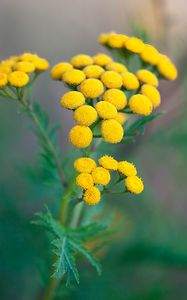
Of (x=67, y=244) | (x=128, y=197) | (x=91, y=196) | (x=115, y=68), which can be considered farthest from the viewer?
(x=128, y=197)

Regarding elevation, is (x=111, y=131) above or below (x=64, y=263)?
above

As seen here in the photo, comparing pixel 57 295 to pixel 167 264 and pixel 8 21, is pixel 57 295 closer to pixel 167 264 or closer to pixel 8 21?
pixel 167 264

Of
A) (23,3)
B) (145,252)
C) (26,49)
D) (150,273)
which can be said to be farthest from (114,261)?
(23,3)

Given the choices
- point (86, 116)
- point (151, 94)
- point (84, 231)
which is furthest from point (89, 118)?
point (84, 231)

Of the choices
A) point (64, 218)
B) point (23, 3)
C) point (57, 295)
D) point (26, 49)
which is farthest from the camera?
point (23, 3)

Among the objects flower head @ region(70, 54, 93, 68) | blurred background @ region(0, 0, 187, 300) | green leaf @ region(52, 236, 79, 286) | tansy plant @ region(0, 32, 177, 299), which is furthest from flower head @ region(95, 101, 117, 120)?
blurred background @ region(0, 0, 187, 300)

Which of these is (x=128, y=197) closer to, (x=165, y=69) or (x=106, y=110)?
(x=165, y=69)

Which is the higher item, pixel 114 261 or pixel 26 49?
pixel 26 49

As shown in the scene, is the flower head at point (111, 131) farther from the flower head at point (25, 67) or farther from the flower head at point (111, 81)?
the flower head at point (25, 67)
